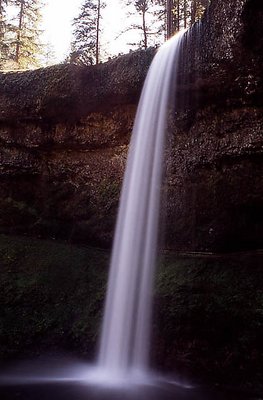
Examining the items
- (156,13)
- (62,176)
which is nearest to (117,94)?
(62,176)

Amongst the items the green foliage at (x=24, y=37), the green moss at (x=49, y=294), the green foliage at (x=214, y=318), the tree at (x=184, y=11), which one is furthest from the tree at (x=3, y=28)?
the green foliage at (x=214, y=318)

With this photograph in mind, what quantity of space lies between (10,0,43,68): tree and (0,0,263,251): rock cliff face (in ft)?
32.7

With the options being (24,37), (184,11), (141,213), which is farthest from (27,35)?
(141,213)

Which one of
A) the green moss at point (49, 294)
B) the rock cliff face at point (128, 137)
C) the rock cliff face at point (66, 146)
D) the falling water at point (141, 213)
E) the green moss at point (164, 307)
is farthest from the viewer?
the rock cliff face at point (66, 146)

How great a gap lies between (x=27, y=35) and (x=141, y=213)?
50.8 feet

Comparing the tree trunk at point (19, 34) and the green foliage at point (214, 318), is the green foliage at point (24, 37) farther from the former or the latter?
the green foliage at point (214, 318)

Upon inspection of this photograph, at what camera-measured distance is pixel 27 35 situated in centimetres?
2025

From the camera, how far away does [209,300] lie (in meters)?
7.11

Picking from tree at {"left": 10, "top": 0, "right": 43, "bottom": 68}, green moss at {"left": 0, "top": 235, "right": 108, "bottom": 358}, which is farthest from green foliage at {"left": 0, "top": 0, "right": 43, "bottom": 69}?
green moss at {"left": 0, "top": 235, "right": 108, "bottom": 358}

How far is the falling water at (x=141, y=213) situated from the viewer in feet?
25.0

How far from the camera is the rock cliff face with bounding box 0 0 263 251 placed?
7.37m

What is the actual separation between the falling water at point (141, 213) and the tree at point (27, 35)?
12761 millimetres

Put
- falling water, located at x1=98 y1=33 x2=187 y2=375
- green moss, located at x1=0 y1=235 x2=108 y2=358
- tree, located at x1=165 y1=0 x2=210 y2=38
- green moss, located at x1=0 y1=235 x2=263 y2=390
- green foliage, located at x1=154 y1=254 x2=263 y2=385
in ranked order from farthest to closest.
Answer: tree, located at x1=165 y1=0 x2=210 y2=38, green moss, located at x1=0 y1=235 x2=108 y2=358, falling water, located at x1=98 y1=33 x2=187 y2=375, green moss, located at x1=0 y1=235 x2=263 y2=390, green foliage, located at x1=154 y1=254 x2=263 y2=385

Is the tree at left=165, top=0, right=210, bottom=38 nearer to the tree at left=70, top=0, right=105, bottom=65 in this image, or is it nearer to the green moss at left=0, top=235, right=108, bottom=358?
the tree at left=70, top=0, right=105, bottom=65
